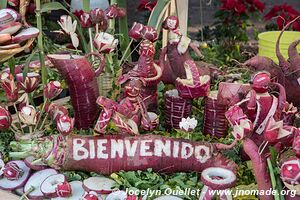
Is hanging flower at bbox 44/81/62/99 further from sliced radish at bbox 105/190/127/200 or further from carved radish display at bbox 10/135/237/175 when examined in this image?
sliced radish at bbox 105/190/127/200

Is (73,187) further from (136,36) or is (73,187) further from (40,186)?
(136,36)

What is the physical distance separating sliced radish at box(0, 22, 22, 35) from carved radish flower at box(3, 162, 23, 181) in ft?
0.88

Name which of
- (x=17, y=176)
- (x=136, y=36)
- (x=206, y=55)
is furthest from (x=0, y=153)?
(x=206, y=55)

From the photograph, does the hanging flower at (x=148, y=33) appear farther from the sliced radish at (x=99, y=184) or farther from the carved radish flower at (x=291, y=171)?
the carved radish flower at (x=291, y=171)

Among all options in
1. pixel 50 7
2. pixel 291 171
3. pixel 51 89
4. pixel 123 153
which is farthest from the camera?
pixel 50 7

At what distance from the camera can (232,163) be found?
37.3 inches

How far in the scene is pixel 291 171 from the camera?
2.43 ft

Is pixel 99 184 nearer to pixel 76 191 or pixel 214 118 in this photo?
pixel 76 191

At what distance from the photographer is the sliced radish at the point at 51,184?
0.93m

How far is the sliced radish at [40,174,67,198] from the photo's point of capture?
929 millimetres

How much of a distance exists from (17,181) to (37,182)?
44 millimetres

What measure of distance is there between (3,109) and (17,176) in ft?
0.45

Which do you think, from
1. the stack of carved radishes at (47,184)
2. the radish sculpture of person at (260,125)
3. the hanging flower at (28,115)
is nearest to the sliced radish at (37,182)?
the stack of carved radishes at (47,184)

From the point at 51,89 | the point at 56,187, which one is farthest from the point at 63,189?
the point at 51,89
